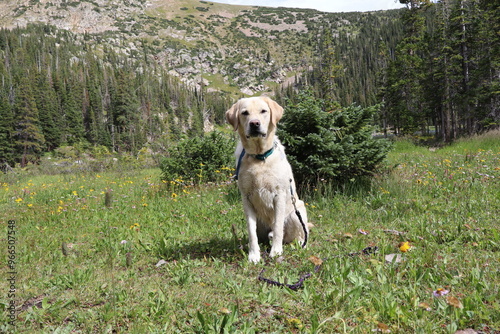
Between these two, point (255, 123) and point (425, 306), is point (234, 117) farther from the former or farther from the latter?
point (425, 306)

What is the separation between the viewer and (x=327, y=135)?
5.83 meters

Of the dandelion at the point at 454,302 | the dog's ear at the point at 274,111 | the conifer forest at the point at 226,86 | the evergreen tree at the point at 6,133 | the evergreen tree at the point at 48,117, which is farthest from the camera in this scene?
the evergreen tree at the point at 48,117

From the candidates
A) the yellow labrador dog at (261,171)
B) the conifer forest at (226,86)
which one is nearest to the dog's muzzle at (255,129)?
the yellow labrador dog at (261,171)

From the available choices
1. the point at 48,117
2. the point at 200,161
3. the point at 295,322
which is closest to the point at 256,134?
the point at 295,322

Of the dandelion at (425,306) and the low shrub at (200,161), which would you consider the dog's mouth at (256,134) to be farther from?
the low shrub at (200,161)

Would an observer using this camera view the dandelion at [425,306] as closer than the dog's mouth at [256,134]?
Yes

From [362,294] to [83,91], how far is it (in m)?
111

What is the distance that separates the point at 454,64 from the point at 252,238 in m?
35.7

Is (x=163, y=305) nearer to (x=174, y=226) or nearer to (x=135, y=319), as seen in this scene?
(x=135, y=319)

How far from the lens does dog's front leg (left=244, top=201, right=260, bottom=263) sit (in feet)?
10.6

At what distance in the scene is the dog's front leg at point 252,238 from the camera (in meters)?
3.22

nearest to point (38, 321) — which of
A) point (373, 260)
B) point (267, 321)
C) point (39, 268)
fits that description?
point (39, 268)

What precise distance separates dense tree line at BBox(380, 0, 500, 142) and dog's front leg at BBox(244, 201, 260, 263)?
25.5 m

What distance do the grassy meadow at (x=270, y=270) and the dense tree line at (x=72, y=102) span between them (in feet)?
37.1
